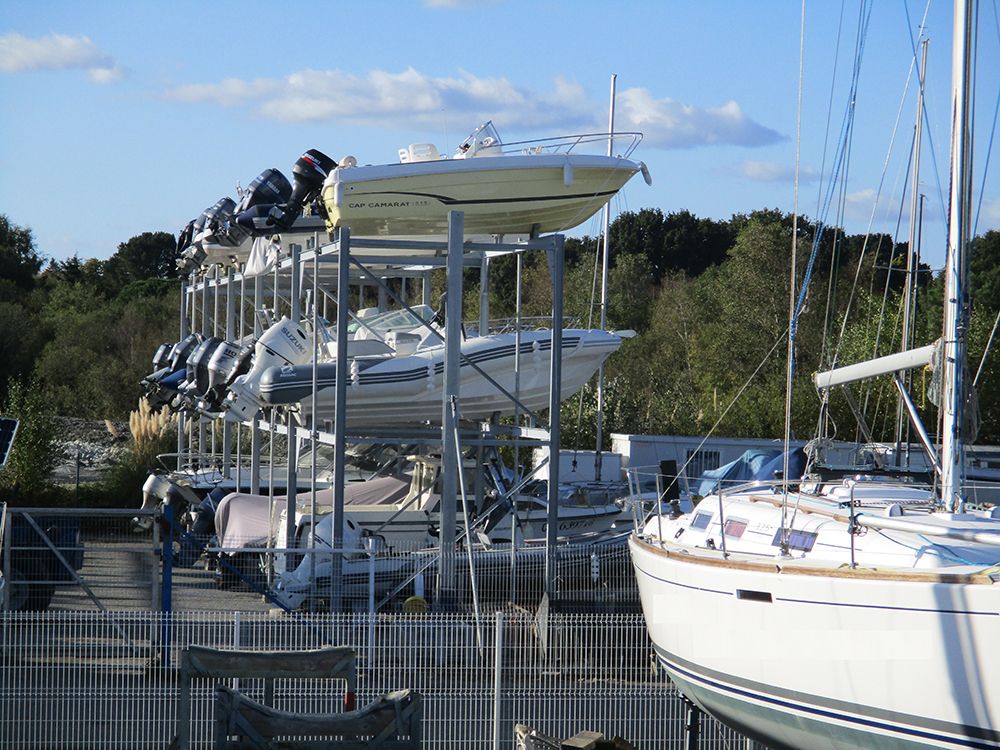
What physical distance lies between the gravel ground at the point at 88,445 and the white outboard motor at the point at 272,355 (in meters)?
10.5

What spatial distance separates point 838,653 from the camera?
295 inches

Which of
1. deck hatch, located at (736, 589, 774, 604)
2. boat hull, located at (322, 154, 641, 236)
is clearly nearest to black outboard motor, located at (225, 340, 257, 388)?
boat hull, located at (322, 154, 641, 236)

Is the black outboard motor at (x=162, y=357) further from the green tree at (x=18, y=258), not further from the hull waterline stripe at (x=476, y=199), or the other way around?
the green tree at (x=18, y=258)

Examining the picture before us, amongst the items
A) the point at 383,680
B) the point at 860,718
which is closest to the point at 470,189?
the point at 383,680

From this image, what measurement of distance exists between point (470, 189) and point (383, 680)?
7.49 m

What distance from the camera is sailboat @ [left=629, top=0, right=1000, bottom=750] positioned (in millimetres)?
6887

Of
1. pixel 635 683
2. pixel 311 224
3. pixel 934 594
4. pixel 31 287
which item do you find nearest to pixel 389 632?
pixel 635 683

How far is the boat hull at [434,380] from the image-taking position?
587 inches

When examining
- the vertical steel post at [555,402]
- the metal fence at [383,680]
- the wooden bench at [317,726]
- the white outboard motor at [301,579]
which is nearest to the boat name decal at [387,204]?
the vertical steel post at [555,402]

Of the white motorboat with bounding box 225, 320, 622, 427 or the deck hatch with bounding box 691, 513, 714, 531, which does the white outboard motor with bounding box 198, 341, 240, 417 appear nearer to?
the white motorboat with bounding box 225, 320, 622, 427

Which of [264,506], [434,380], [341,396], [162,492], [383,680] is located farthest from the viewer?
[162,492]

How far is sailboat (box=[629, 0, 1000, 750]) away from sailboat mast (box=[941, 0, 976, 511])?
1 centimetres

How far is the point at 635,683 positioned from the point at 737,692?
6.23 feet

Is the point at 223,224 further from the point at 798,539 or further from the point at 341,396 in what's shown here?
the point at 798,539
